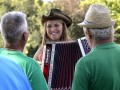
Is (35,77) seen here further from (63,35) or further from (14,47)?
(63,35)

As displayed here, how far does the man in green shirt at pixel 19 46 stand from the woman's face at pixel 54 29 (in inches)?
A: 67.1

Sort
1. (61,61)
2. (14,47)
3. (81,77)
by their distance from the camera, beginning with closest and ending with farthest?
(81,77) < (14,47) < (61,61)

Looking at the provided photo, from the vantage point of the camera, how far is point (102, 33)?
2.82 meters

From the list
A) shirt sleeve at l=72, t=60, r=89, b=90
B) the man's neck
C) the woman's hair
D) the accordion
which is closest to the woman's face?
the woman's hair

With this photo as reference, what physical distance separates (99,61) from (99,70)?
0.07 m

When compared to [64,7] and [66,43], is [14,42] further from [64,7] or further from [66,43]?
[64,7]

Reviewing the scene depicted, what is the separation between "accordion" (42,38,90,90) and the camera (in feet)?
12.9

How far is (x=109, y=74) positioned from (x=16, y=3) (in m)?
30.3

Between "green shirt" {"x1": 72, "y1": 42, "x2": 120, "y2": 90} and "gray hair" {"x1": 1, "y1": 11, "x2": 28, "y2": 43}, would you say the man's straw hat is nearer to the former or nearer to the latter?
"green shirt" {"x1": 72, "y1": 42, "x2": 120, "y2": 90}

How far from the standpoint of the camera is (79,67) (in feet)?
Answer: 9.12

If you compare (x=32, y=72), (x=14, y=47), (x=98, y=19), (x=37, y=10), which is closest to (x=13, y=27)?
(x=14, y=47)

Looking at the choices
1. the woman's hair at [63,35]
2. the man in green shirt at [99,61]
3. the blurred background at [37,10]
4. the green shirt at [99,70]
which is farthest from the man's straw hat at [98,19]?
the blurred background at [37,10]

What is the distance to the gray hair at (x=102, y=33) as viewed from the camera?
2.81 meters

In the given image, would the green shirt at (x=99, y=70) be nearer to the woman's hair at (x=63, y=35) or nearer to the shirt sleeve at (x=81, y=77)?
the shirt sleeve at (x=81, y=77)
